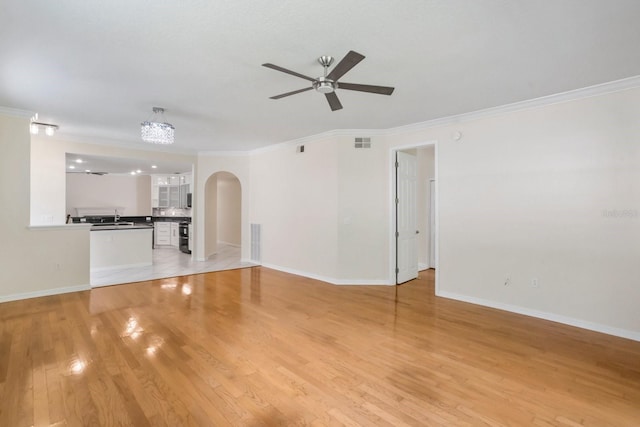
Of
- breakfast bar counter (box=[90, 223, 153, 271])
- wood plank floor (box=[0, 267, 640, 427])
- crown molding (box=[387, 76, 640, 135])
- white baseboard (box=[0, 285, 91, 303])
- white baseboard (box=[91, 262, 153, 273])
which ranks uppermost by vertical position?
crown molding (box=[387, 76, 640, 135])

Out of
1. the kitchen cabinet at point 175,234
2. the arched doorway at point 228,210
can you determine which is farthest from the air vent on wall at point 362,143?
the kitchen cabinet at point 175,234

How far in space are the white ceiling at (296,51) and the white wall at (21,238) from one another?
18.7 inches

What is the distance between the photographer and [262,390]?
230 cm

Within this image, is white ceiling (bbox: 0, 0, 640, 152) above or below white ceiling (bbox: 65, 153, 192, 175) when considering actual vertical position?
above

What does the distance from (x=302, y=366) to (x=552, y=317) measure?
3259 millimetres

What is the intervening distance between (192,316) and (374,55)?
3619 millimetres

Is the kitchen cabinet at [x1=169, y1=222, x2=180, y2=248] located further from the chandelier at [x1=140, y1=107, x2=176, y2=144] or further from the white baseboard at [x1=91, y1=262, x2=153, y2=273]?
Result: the chandelier at [x1=140, y1=107, x2=176, y2=144]

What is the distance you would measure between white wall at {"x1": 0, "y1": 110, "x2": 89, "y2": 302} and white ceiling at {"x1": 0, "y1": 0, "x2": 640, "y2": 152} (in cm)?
47

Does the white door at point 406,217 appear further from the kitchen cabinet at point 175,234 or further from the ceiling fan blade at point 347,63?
the kitchen cabinet at point 175,234

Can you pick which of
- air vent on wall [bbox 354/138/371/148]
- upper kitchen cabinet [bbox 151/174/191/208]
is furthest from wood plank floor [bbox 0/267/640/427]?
upper kitchen cabinet [bbox 151/174/191/208]

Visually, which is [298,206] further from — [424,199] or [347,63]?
[347,63]

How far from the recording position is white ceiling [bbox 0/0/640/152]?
213cm

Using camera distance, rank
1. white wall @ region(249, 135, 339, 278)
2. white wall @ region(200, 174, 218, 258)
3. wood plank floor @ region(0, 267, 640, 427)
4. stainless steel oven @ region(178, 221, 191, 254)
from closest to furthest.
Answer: wood plank floor @ region(0, 267, 640, 427) → white wall @ region(249, 135, 339, 278) → white wall @ region(200, 174, 218, 258) → stainless steel oven @ region(178, 221, 191, 254)

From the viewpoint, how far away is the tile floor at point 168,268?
565 centimetres
